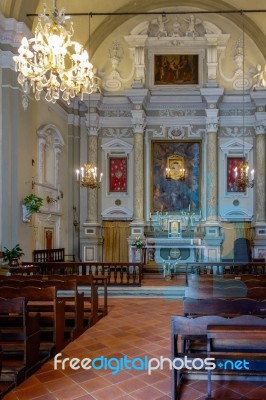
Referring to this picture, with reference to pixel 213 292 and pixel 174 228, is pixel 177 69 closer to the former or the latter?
pixel 174 228

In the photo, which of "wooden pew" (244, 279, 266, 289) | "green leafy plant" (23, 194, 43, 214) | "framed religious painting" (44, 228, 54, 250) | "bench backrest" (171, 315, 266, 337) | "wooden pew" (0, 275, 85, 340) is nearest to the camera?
"bench backrest" (171, 315, 266, 337)

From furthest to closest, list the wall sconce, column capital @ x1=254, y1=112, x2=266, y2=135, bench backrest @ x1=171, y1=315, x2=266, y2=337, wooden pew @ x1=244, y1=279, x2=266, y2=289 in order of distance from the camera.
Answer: column capital @ x1=254, y1=112, x2=266, y2=135 < the wall sconce < wooden pew @ x1=244, y1=279, x2=266, y2=289 < bench backrest @ x1=171, y1=315, x2=266, y2=337

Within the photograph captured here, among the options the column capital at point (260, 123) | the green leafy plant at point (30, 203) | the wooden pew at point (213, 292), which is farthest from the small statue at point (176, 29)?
the wooden pew at point (213, 292)

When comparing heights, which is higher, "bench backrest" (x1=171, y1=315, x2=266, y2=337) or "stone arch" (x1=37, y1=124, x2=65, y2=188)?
"stone arch" (x1=37, y1=124, x2=65, y2=188)

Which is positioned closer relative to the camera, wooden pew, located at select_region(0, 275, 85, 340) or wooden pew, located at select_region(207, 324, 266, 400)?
wooden pew, located at select_region(207, 324, 266, 400)

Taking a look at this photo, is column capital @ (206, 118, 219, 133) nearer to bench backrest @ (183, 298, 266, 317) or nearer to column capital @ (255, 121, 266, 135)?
column capital @ (255, 121, 266, 135)

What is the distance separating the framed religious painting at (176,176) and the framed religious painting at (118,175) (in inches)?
40.5

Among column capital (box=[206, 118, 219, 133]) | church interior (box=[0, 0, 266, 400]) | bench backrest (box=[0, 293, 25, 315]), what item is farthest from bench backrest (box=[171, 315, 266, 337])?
column capital (box=[206, 118, 219, 133])

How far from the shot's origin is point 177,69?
1471cm

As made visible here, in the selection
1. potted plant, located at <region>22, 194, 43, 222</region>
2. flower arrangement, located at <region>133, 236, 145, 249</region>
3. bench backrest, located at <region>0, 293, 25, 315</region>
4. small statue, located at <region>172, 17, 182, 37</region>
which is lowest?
bench backrest, located at <region>0, 293, 25, 315</region>

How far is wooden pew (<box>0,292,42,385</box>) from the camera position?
3968 millimetres

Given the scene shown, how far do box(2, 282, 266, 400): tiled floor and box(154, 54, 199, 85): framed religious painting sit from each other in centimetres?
1100

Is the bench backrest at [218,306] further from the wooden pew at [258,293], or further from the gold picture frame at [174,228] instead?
the gold picture frame at [174,228]

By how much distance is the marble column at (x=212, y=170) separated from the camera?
14.1 m
